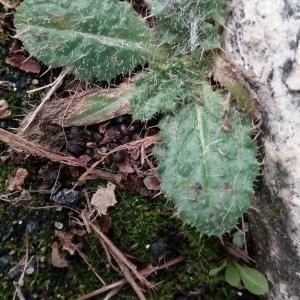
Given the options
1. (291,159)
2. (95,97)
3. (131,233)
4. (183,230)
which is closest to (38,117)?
(95,97)

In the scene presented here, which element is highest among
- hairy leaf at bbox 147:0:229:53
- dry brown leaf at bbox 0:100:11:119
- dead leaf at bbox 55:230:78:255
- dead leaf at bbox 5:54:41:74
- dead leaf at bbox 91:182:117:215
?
hairy leaf at bbox 147:0:229:53

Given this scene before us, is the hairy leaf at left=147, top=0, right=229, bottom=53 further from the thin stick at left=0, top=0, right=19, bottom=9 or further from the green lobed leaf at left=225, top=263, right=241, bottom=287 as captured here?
the green lobed leaf at left=225, top=263, right=241, bottom=287

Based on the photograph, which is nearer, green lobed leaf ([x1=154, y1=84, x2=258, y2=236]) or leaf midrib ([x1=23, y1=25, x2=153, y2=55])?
green lobed leaf ([x1=154, y1=84, x2=258, y2=236])

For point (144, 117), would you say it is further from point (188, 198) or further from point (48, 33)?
point (48, 33)

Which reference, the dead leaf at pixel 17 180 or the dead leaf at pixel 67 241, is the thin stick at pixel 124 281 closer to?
the dead leaf at pixel 67 241

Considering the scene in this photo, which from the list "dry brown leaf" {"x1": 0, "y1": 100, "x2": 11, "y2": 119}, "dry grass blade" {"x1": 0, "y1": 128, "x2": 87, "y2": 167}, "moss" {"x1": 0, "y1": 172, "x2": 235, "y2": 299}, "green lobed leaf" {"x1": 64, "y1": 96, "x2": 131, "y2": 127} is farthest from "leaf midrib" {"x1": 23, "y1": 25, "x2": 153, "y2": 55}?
"moss" {"x1": 0, "y1": 172, "x2": 235, "y2": 299}

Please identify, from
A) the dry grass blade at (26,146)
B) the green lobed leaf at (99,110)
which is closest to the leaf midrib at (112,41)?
the green lobed leaf at (99,110)
